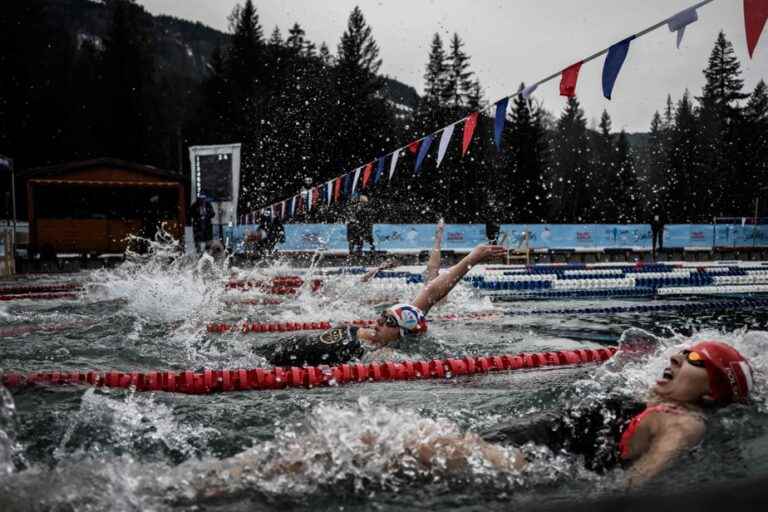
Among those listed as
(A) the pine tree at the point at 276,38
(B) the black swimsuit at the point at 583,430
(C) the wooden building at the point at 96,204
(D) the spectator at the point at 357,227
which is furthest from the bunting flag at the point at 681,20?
A: (A) the pine tree at the point at 276,38

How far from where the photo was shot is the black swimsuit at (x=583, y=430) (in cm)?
271

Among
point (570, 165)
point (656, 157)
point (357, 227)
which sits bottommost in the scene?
point (357, 227)

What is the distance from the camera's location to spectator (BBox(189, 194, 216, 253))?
12336 millimetres

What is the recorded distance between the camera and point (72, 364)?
4688 mm

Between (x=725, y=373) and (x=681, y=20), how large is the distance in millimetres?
4080

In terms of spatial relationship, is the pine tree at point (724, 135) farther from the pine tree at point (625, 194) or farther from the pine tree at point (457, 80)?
the pine tree at point (457, 80)

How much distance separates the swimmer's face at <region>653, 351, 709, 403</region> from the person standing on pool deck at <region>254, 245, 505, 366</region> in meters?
1.99

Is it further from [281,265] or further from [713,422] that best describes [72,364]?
[281,265]

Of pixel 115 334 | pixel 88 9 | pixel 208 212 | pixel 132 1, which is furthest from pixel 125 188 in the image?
pixel 88 9

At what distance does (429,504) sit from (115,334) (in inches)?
185

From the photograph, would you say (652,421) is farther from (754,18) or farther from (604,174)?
(604,174)

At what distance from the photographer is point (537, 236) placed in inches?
798

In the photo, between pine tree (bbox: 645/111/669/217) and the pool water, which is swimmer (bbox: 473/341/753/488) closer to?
the pool water

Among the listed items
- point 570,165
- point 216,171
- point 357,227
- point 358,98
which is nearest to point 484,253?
point 357,227
